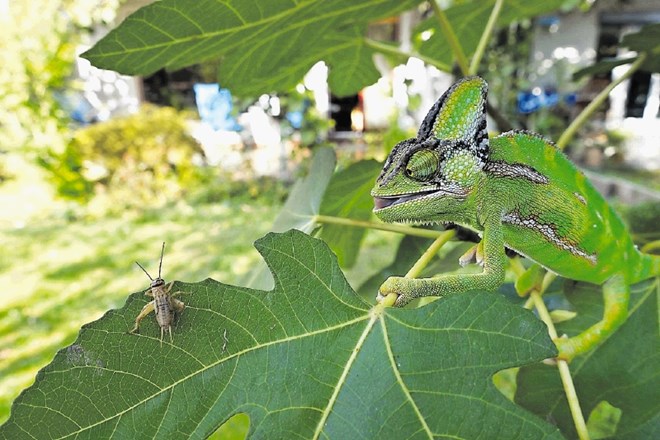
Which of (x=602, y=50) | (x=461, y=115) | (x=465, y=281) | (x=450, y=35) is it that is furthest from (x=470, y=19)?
(x=602, y=50)

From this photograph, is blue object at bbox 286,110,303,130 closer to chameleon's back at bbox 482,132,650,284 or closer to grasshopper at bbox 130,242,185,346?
chameleon's back at bbox 482,132,650,284

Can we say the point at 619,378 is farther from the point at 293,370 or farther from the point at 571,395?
the point at 293,370

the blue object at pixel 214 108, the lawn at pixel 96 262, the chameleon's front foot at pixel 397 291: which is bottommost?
the lawn at pixel 96 262

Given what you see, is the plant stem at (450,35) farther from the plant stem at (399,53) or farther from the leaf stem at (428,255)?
the leaf stem at (428,255)

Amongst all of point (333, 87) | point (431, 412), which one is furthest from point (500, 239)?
point (333, 87)

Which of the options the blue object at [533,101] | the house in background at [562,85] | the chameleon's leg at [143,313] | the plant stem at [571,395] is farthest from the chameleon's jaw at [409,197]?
the blue object at [533,101]

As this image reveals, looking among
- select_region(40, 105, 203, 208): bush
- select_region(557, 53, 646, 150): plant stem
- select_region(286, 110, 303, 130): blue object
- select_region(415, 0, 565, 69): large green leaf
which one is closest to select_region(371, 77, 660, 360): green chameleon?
select_region(557, 53, 646, 150): plant stem
